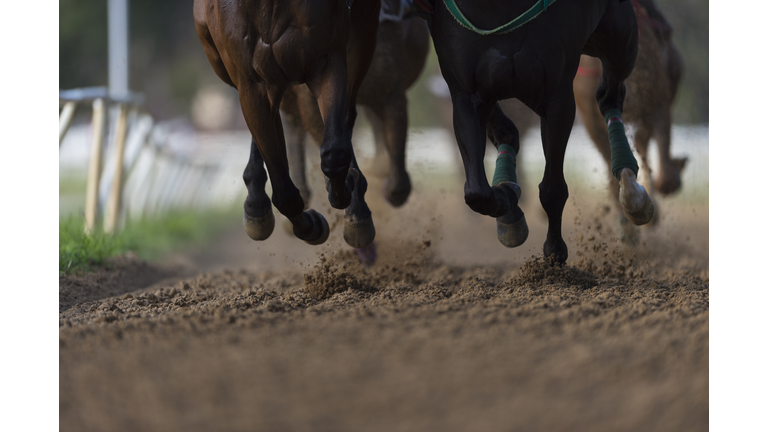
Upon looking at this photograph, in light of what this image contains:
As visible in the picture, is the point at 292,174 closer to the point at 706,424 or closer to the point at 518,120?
the point at 518,120

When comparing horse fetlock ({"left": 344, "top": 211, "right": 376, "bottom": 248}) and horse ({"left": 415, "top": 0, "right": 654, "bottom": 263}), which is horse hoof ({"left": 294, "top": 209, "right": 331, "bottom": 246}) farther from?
horse ({"left": 415, "top": 0, "right": 654, "bottom": 263})

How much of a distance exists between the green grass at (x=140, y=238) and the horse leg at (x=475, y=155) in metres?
2.90

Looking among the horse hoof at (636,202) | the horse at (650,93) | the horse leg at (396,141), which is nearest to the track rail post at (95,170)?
the horse leg at (396,141)

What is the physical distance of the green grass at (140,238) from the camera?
493 centimetres

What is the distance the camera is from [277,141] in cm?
327

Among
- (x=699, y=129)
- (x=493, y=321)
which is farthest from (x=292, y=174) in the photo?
(x=699, y=129)

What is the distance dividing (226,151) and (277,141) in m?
11.2

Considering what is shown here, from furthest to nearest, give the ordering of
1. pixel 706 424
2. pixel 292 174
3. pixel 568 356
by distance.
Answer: pixel 292 174
pixel 568 356
pixel 706 424

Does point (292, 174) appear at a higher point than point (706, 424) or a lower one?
higher

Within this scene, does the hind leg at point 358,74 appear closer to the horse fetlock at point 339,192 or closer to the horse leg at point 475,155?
the horse fetlock at point 339,192

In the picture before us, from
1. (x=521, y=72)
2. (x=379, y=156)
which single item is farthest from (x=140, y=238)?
(x=521, y=72)

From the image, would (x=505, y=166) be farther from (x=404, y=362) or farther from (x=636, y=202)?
(x=404, y=362)

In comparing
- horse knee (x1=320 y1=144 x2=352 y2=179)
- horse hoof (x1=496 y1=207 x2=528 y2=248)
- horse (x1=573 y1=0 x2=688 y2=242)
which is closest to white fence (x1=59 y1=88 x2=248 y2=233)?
horse knee (x1=320 y1=144 x2=352 y2=179)

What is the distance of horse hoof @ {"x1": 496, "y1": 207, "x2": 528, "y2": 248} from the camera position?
3.44m
